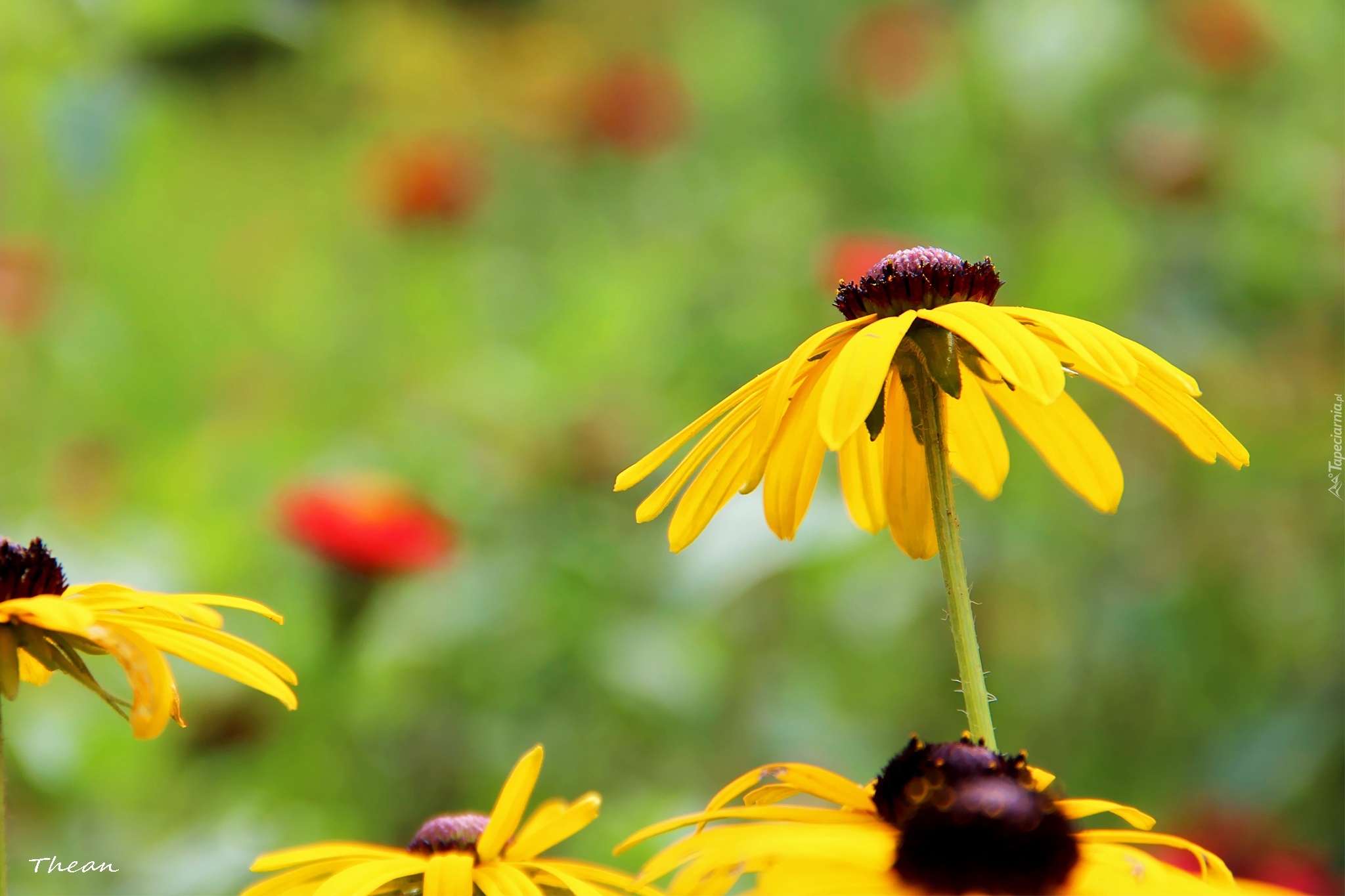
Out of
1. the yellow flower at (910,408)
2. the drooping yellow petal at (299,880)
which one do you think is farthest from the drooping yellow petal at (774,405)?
the drooping yellow petal at (299,880)

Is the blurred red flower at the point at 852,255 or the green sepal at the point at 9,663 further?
the blurred red flower at the point at 852,255

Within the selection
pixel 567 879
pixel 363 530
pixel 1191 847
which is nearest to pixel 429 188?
pixel 363 530

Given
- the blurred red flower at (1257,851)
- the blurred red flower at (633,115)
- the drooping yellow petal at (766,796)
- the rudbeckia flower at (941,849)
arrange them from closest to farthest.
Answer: the rudbeckia flower at (941,849) → the drooping yellow petal at (766,796) → the blurred red flower at (1257,851) → the blurred red flower at (633,115)

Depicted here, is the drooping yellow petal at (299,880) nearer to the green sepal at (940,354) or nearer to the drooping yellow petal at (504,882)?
the drooping yellow petal at (504,882)

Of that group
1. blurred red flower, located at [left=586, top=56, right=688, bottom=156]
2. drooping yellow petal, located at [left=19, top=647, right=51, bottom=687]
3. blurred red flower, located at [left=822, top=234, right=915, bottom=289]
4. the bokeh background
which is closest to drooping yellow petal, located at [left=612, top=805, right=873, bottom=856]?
drooping yellow petal, located at [left=19, top=647, right=51, bottom=687]

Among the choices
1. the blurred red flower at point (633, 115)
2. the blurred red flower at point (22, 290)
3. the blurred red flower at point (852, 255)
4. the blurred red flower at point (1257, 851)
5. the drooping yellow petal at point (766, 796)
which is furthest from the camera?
the blurred red flower at point (633, 115)

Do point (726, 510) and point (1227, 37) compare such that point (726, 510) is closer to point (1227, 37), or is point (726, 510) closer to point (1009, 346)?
point (1009, 346)
